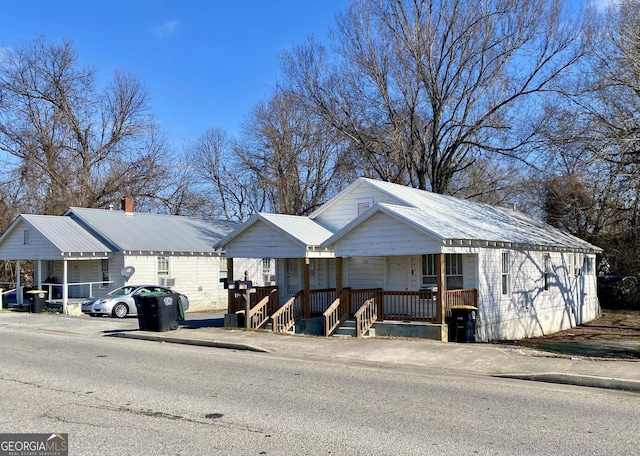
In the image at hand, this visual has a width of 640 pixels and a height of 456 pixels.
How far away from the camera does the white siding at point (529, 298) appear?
19.2m

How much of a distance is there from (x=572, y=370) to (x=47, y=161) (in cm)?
4150

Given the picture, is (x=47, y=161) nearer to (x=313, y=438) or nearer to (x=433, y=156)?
(x=433, y=156)

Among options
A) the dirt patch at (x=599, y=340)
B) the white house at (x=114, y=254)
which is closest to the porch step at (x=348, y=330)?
the dirt patch at (x=599, y=340)

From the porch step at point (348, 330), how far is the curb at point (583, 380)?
277 inches

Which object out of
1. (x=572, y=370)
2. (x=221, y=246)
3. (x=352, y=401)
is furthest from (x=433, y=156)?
(x=352, y=401)

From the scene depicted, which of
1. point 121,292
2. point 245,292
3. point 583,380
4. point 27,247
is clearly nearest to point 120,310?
point 121,292

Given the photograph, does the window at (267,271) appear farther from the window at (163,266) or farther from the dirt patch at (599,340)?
the dirt patch at (599,340)

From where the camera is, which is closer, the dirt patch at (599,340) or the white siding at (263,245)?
the dirt patch at (599,340)

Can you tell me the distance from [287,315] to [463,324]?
568 cm

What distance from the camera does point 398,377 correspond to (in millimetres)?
10695

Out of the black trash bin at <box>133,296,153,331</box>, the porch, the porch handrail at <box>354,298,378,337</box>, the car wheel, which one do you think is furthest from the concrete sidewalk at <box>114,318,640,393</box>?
the car wheel

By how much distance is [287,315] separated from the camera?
64.5 ft

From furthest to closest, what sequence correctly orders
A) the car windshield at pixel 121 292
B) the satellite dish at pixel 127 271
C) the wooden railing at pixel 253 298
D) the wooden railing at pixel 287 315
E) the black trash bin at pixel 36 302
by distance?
the satellite dish at pixel 127 271
the black trash bin at pixel 36 302
the car windshield at pixel 121 292
the wooden railing at pixel 253 298
the wooden railing at pixel 287 315

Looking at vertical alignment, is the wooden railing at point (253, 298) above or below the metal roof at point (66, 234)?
below
